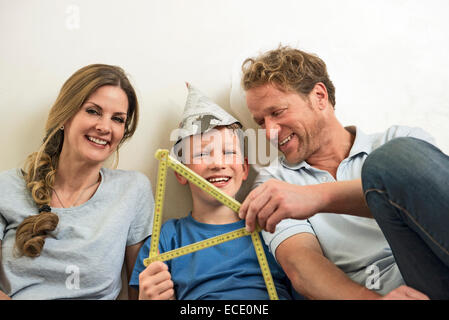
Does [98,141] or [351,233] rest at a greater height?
[98,141]

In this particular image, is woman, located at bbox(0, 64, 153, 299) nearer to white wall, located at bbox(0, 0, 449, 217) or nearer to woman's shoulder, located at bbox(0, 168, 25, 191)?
woman's shoulder, located at bbox(0, 168, 25, 191)

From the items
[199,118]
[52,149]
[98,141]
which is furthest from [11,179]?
[199,118]

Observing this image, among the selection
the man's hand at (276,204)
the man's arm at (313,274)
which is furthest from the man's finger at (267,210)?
the man's arm at (313,274)

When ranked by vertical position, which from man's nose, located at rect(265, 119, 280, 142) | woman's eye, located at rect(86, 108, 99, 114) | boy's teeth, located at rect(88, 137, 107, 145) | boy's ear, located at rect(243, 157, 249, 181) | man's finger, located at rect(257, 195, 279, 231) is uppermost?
woman's eye, located at rect(86, 108, 99, 114)

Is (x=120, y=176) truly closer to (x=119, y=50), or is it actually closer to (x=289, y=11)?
(x=119, y=50)

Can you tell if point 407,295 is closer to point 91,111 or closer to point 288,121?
point 288,121

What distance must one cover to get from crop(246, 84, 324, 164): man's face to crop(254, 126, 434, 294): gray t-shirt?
7cm

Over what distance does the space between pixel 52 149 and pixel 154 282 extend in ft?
2.43

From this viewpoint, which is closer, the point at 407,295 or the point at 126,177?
the point at 407,295

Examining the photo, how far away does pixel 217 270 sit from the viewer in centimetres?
131

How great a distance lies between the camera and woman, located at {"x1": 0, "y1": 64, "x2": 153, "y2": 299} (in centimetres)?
129

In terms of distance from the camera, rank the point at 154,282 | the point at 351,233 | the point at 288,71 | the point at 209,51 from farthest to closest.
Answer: the point at 209,51 < the point at 288,71 < the point at 351,233 < the point at 154,282

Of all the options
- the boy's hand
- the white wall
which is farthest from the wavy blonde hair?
the boy's hand

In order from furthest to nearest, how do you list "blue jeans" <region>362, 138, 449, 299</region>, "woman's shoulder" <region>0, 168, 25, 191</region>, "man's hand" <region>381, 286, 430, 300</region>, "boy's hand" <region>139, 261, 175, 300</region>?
"woman's shoulder" <region>0, 168, 25, 191</region> < "boy's hand" <region>139, 261, 175, 300</region> < "man's hand" <region>381, 286, 430, 300</region> < "blue jeans" <region>362, 138, 449, 299</region>
